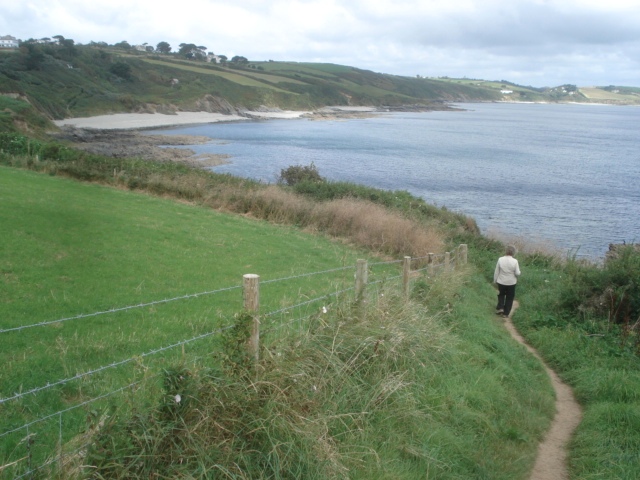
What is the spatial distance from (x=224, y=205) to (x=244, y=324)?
21563mm

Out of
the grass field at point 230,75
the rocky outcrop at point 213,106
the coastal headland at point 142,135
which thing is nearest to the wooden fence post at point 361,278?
the coastal headland at point 142,135

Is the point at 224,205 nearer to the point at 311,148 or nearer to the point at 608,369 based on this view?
the point at 608,369

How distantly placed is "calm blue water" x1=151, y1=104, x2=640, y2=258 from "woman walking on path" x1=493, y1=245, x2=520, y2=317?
10.8 m

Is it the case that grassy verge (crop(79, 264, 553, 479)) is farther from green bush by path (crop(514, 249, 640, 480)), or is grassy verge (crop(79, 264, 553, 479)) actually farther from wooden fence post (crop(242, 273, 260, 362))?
green bush by path (crop(514, 249, 640, 480))

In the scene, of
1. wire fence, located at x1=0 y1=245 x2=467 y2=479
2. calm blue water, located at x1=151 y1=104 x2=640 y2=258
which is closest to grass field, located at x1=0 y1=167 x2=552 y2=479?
wire fence, located at x1=0 y1=245 x2=467 y2=479

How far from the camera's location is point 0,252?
12602mm

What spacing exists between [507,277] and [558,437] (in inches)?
259

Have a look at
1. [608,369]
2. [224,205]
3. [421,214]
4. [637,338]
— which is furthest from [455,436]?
[421,214]

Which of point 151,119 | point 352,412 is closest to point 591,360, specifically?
point 352,412

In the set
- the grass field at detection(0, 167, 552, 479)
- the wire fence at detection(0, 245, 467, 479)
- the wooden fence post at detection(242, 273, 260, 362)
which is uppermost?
the wooden fence post at detection(242, 273, 260, 362)

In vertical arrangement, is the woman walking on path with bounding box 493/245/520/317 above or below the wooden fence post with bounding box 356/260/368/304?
below

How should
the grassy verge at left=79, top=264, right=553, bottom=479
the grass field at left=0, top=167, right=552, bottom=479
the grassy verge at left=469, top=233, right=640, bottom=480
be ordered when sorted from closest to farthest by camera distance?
the grassy verge at left=79, top=264, right=553, bottom=479 → the grass field at left=0, top=167, right=552, bottom=479 → the grassy verge at left=469, top=233, right=640, bottom=480

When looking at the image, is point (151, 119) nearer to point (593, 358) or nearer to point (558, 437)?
point (593, 358)

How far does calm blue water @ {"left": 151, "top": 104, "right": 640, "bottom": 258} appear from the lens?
4200 cm
